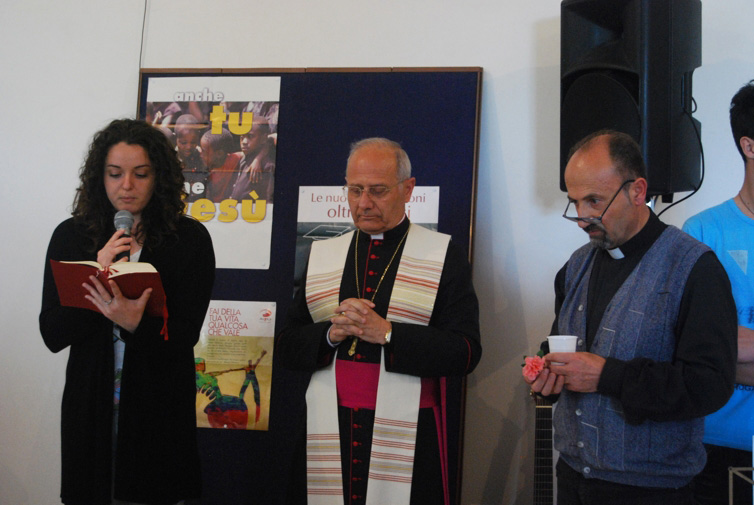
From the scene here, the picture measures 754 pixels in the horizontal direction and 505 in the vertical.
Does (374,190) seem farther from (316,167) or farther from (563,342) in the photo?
(316,167)

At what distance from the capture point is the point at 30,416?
406 centimetres

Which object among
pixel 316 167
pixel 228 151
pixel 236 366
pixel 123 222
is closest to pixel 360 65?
pixel 316 167

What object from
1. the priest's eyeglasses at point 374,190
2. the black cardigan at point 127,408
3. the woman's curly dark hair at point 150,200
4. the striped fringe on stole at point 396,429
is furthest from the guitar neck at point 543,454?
the woman's curly dark hair at point 150,200

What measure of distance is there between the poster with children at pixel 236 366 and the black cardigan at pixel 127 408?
1328mm

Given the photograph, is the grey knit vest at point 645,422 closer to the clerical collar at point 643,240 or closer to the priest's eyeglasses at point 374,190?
the clerical collar at point 643,240

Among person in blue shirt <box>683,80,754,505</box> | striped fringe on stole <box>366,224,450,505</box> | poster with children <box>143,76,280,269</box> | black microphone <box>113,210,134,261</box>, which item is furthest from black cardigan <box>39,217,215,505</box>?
person in blue shirt <box>683,80,754,505</box>

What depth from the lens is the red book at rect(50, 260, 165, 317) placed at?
6.90 feet

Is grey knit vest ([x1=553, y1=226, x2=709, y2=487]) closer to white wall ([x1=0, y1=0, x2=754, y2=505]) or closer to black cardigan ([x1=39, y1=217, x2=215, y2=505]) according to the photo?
black cardigan ([x1=39, y1=217, x2=215, y2=505])

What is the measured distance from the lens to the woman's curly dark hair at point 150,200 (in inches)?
95.1

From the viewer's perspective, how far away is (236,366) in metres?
3.72

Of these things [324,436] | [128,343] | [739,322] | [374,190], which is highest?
[374,190]

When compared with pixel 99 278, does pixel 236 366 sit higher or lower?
lower

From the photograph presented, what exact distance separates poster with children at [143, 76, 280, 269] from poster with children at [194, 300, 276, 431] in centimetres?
26

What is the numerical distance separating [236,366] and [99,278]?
1672mm
